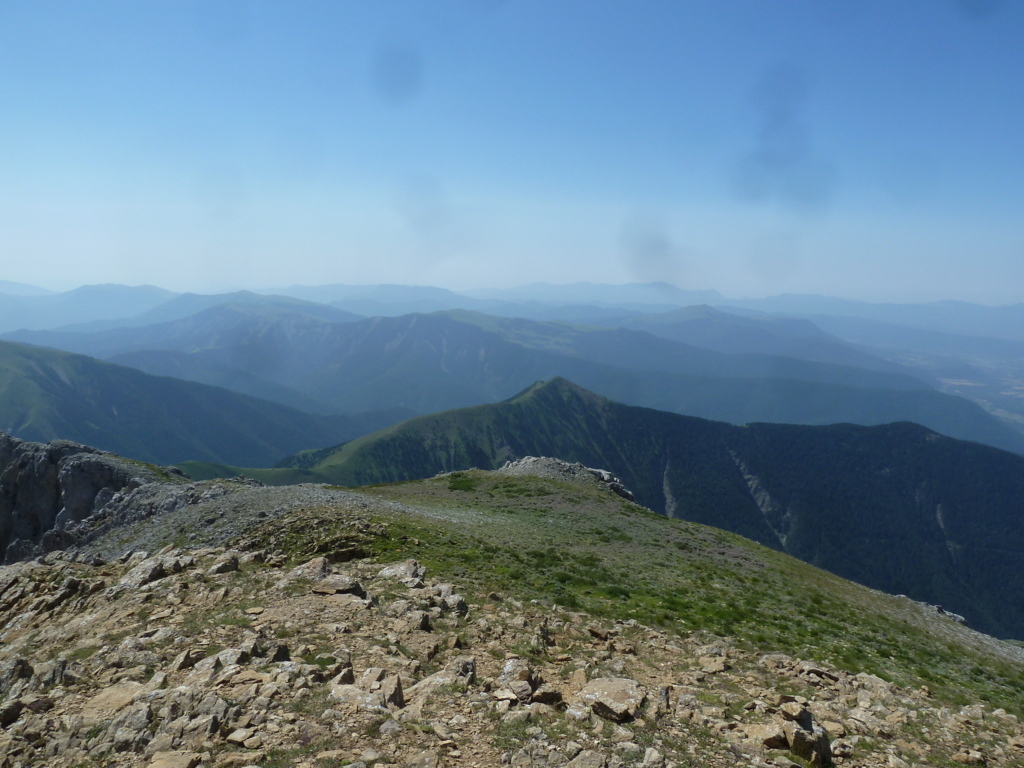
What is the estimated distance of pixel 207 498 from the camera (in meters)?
44.2

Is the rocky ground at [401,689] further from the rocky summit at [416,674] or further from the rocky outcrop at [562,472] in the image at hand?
the rocky outcrop at [562,472]

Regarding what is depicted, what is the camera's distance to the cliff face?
5541 cm

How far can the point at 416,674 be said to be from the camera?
1508cm

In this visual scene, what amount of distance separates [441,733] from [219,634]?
908cm

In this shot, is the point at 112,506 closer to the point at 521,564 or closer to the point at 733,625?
the point at 521,564

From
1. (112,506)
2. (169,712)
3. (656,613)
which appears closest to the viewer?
(169,712)

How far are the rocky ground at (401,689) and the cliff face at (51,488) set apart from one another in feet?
128

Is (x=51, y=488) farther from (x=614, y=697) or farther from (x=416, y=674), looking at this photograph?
(x=614, y=697)

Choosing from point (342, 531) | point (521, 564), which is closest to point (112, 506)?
point (342, 531)

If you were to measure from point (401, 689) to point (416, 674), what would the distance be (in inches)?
45.9

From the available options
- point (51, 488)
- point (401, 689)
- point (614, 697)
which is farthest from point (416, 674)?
point (51, 488)

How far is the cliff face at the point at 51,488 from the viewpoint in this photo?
182 ft

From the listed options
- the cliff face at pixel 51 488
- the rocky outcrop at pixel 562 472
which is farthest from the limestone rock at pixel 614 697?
the rocky outcrop at pixel 562 472

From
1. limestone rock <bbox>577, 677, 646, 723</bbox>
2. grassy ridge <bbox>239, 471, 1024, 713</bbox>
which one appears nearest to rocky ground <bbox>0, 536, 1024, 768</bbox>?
limestone rock <bbox>577, 677, 646, 723</bbox>
